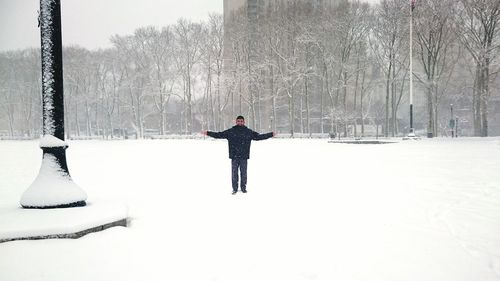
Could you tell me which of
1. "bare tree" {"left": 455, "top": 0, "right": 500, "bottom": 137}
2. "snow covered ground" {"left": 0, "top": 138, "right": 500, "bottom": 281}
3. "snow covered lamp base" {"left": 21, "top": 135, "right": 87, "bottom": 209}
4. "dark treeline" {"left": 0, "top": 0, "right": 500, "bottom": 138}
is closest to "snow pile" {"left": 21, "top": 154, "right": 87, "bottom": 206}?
"snow covered lamp base" {"left": 21, "top": 135, "right": 87, "bottom": 209}

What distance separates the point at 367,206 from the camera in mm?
7641

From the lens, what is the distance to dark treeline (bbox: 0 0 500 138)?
1326 inches

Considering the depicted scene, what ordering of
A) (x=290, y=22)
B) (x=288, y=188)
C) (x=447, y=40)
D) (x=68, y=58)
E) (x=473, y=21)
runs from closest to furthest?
(x=288, y=188), (x=473, y=21), (x=447, y=40), (x=290, y=22), (x=68, y=58)

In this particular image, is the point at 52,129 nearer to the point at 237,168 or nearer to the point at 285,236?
the point at 237,168

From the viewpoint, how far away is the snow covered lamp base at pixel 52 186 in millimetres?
6426

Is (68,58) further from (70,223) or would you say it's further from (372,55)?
(70,223)

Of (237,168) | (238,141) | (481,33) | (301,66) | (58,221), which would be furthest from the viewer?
(301,66)

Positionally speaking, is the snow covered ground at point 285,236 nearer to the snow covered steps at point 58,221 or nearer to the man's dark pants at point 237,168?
the snow covered steps at point 58,221

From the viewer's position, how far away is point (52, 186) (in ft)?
21.4

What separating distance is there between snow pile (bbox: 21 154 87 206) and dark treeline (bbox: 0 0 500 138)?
32.3 metres

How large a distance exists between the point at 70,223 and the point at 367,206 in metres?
5.44

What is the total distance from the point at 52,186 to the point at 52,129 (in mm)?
999

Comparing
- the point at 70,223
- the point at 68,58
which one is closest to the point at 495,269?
the point at 70,223

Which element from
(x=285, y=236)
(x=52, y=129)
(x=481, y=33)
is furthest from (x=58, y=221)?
(x=481, y=33)
